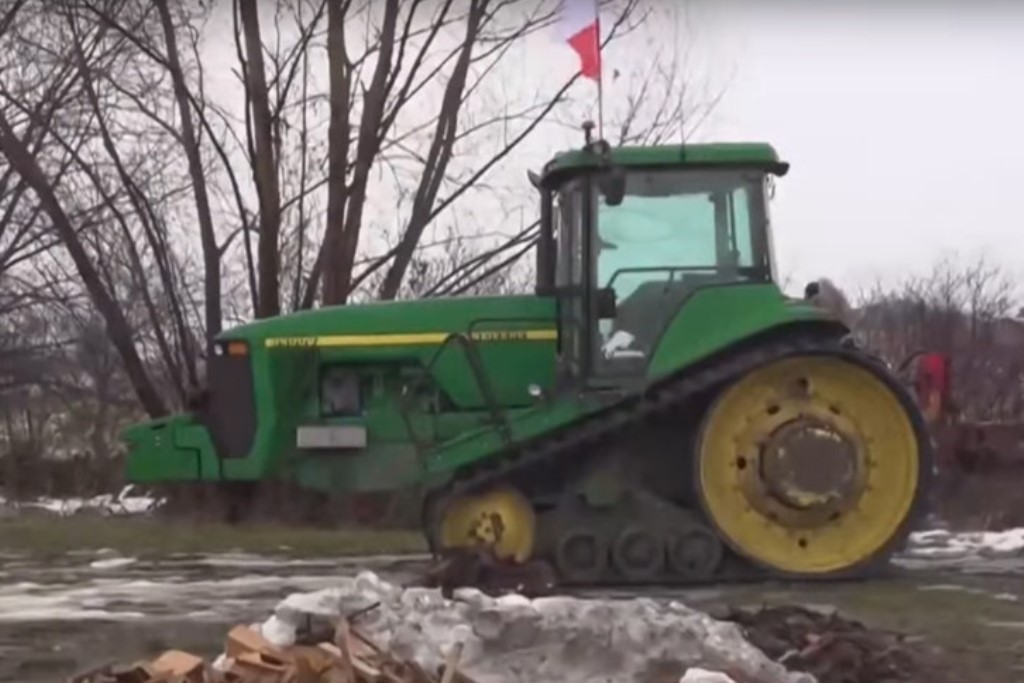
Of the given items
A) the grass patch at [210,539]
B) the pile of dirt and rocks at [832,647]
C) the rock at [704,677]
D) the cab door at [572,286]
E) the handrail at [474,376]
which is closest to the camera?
the rock at [704,677]

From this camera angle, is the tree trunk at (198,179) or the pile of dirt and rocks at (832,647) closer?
the pile of dirt and rocks at (832,647)

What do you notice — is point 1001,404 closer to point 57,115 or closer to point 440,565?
point 57,115

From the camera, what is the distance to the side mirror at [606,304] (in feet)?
38.9

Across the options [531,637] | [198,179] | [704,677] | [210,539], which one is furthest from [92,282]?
[704,677]

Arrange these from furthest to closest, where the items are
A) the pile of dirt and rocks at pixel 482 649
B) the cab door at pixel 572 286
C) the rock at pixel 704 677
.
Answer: the cab door at pixel 572 286 < the pile of dirt and rocks at pixel 482 649 < the rock at pixel 704 677

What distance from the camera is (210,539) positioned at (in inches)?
646

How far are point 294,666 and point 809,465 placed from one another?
233 inches

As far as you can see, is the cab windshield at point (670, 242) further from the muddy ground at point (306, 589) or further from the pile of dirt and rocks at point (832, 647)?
the pile of dirt and rocks at point (832, 647)

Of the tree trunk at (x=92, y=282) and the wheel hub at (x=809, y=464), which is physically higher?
the tree trunk at (x=92, y=282)

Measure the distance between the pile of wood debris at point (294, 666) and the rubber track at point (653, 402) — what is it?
16.4 feet

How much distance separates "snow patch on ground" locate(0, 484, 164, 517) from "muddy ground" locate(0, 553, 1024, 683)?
775 cm

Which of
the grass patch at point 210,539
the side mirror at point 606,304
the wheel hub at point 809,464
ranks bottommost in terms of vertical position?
the grass patch at point 210,539

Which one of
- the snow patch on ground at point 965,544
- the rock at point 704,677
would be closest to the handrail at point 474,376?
the snow patch on ground at point 965,544

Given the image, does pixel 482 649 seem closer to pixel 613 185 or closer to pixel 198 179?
pixel 613 185
